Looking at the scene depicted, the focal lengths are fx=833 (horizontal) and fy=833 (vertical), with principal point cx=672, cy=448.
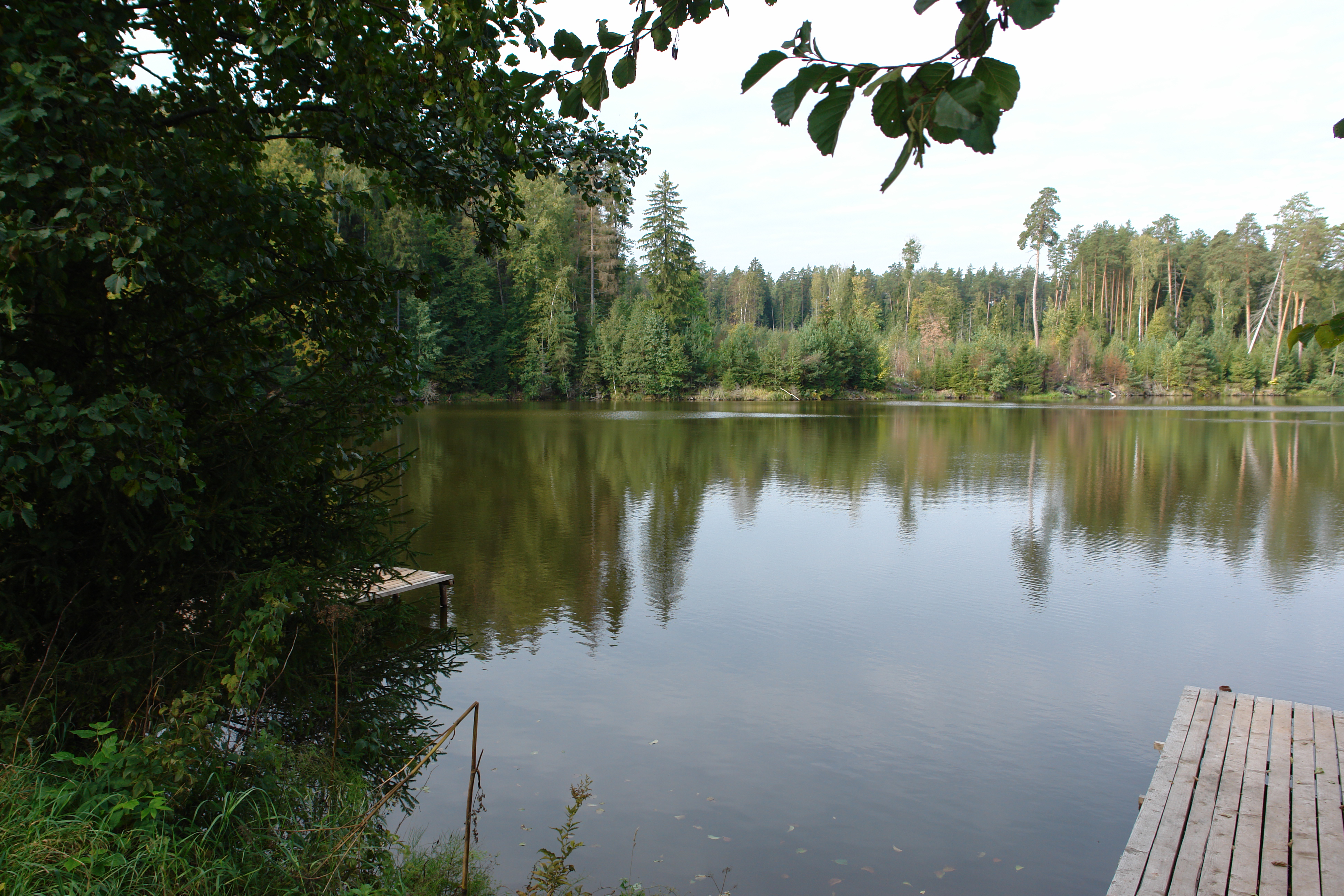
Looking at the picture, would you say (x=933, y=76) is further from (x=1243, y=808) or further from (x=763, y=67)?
(x=1243, y=808)

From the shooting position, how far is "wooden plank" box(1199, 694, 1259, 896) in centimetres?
371

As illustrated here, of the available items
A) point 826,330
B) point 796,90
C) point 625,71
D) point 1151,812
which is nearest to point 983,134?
point 796,90

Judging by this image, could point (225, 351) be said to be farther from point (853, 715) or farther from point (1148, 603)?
point (1148, 603)

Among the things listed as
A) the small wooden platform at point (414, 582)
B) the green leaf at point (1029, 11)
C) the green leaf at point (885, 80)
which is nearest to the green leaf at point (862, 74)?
the green leaf at point (885, 80)

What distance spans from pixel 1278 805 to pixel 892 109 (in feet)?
15.0

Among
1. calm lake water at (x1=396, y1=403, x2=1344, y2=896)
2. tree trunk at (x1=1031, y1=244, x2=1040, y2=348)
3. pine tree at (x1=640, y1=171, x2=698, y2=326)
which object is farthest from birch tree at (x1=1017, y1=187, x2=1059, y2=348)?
calm lake water at (x1=396, y1=403, x2=1344, y2=896)

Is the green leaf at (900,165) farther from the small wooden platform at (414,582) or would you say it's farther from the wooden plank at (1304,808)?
the small wooden platform at (414,582)

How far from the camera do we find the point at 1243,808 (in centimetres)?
429

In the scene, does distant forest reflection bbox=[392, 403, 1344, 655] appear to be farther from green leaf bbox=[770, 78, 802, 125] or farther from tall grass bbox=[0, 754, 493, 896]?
green leaf bbox=[770, 78, 802, 125]

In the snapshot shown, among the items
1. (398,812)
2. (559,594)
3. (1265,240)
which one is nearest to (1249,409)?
(1265,240)

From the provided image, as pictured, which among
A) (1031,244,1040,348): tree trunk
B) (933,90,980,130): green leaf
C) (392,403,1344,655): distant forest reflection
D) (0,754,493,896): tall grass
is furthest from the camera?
(1031,244,1040,348): tree trunk

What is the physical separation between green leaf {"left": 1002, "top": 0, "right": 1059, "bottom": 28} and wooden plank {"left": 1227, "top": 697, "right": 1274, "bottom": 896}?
383 cm

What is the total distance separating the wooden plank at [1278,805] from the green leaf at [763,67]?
4030mm

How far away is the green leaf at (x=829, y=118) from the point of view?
1.60 m
